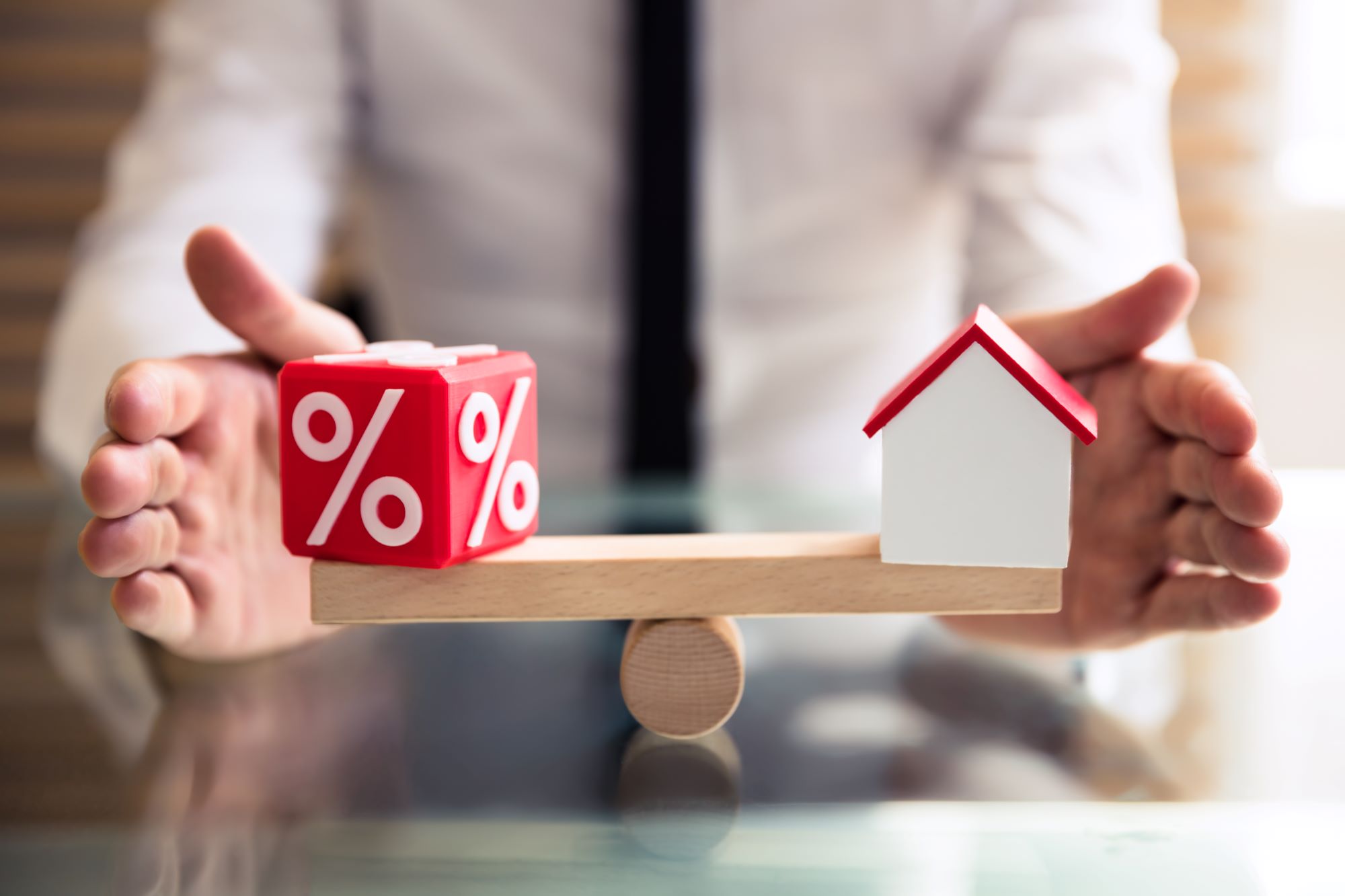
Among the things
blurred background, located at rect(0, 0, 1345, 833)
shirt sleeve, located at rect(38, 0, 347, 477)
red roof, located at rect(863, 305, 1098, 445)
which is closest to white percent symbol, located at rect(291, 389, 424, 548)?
red roof, located at rect(863, 305, 1098, 445)

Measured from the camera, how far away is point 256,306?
0.65 m

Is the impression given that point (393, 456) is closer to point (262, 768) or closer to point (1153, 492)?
point (262, 768)

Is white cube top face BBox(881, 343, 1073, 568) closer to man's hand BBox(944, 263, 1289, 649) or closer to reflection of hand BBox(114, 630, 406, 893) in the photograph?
man's hand BBox(944, 263, 1289, 649)

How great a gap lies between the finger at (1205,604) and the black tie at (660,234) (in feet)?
2.24

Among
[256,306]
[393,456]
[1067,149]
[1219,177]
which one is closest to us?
[393,456]

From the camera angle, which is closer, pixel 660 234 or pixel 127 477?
pixel 127 477

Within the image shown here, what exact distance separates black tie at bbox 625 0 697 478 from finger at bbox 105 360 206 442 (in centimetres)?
65

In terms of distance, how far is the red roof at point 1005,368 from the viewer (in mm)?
531

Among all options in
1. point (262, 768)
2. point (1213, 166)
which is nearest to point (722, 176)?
point (262, 768)

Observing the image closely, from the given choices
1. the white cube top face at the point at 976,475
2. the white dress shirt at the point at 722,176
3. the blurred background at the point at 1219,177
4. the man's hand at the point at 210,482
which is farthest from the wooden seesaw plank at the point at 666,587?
the blurred background at the point at 1219,177

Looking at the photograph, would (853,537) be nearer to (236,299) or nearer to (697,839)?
(697,839)

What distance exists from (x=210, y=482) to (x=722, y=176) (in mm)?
839

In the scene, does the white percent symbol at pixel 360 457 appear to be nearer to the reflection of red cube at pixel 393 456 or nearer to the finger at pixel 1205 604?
the reflection of red cube at pixel 393 456

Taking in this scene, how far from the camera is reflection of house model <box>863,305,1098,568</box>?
540mm
